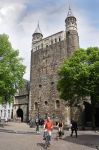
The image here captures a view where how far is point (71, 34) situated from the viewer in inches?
1797

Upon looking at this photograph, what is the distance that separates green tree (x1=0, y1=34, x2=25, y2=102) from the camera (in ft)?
103

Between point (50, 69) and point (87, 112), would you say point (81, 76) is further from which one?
point (50, 69)

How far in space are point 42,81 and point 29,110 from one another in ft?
21.1

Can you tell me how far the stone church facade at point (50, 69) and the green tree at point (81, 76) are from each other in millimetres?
10293

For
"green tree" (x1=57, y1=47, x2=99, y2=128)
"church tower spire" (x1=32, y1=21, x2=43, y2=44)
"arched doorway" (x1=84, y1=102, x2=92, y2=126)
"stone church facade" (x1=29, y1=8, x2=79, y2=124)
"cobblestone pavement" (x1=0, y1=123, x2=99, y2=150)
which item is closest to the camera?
"cobblestone pavement" (x1=0, y1=123, x2=99, y2=150)

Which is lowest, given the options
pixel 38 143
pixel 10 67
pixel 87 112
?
pixel 38 143

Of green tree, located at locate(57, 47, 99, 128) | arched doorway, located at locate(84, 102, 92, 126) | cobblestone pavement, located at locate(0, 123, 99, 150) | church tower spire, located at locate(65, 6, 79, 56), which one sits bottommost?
cobblestone pavement, located at locate(0, 123, 99, 150)

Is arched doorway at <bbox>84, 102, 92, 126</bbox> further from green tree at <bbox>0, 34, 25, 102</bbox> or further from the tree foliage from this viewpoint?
green tree at <bbox>0, 34, 25, 102</bbox>

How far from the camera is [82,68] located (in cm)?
3150

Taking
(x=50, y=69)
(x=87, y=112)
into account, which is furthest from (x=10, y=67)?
(x=87, y=112)

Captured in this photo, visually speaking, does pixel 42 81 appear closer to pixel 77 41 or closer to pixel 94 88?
pixel 77 41

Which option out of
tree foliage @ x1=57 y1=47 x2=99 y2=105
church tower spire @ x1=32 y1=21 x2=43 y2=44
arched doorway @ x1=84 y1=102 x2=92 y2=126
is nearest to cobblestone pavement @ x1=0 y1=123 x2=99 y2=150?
tree foliage @ x1=57 y1=47 x2=99 y2=105

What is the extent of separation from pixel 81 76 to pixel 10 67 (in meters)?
9.50

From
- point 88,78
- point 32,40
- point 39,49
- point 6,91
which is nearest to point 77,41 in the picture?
point 39,49
